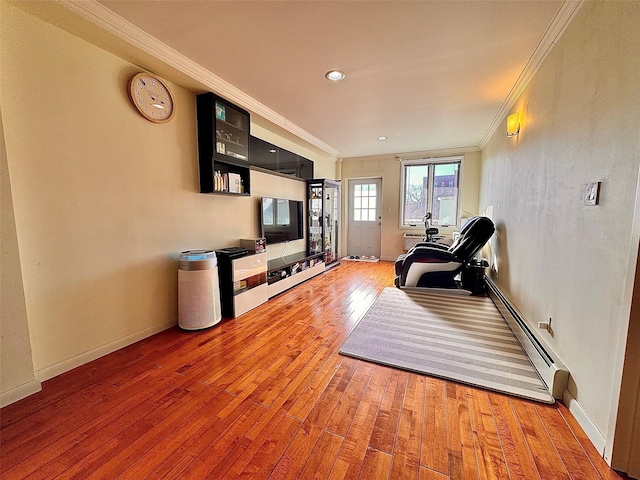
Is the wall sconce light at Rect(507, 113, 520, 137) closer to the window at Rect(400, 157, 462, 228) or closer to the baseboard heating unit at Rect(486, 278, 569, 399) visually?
the baseboard heating unit at Rect(486, 278, 569, 399)

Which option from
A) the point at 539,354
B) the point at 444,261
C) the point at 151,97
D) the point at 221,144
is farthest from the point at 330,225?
the point at 539,354

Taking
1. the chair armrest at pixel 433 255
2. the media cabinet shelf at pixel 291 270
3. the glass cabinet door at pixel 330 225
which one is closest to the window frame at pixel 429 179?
the glass cabinet door at pixel 330 225

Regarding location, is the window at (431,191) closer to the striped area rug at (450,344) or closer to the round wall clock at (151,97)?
the striped area rug at (450,344)

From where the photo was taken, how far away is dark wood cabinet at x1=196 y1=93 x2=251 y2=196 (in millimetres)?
2662

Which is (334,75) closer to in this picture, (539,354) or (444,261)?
(444,261)

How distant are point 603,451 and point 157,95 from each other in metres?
3.70

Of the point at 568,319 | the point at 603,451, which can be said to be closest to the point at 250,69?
the point at 568,319

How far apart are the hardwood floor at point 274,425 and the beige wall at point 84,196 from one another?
360 millimetres

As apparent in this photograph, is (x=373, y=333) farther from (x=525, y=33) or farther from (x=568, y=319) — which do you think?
(x=525, y=33)

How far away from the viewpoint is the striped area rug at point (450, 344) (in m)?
1.73

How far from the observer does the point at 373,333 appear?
237 cm

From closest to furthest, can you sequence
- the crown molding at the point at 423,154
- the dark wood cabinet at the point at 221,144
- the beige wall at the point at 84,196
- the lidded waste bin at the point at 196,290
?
the beige wall at the point at 84,196 → the lidded waste bin at the point at 196,290 → the dark wood cabinet at the point at 221,144 → the crown molding at the point at 423,154

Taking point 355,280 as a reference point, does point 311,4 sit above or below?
above

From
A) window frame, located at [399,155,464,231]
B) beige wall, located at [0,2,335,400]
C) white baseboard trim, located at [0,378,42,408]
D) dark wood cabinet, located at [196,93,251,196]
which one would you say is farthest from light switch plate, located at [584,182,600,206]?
window frame, located at [399,155,464,231]
